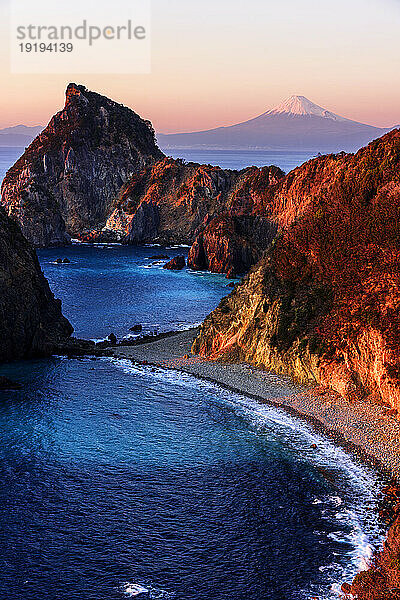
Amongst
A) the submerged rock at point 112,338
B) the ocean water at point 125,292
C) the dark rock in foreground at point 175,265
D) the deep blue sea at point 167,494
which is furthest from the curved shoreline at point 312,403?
the dark rock in foreground at point 175,265

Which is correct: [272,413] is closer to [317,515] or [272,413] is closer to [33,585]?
[317,515]

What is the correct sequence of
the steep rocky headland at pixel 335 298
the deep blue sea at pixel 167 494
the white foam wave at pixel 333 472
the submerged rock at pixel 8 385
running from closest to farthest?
the deep blue sea at pixel 167 494, the white foam wave at pixel 333 472, the steep rocky headland at pixel 335 298, the submerged rock at pixel 8 385

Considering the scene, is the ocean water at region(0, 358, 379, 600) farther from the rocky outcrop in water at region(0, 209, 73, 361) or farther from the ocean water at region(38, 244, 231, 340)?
the ocean water at region(38, 244, 231, 340)

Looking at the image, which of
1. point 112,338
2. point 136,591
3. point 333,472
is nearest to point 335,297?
point 333,472

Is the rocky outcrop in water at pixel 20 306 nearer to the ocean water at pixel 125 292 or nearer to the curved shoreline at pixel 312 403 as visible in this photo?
the curved shoreline at pixel 312 403

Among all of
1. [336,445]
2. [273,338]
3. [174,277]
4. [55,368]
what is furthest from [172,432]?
[174,277]

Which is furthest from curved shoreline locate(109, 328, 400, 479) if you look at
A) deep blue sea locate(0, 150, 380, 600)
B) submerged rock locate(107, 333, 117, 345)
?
submerged rock locate(107, 333, 117, 345)
